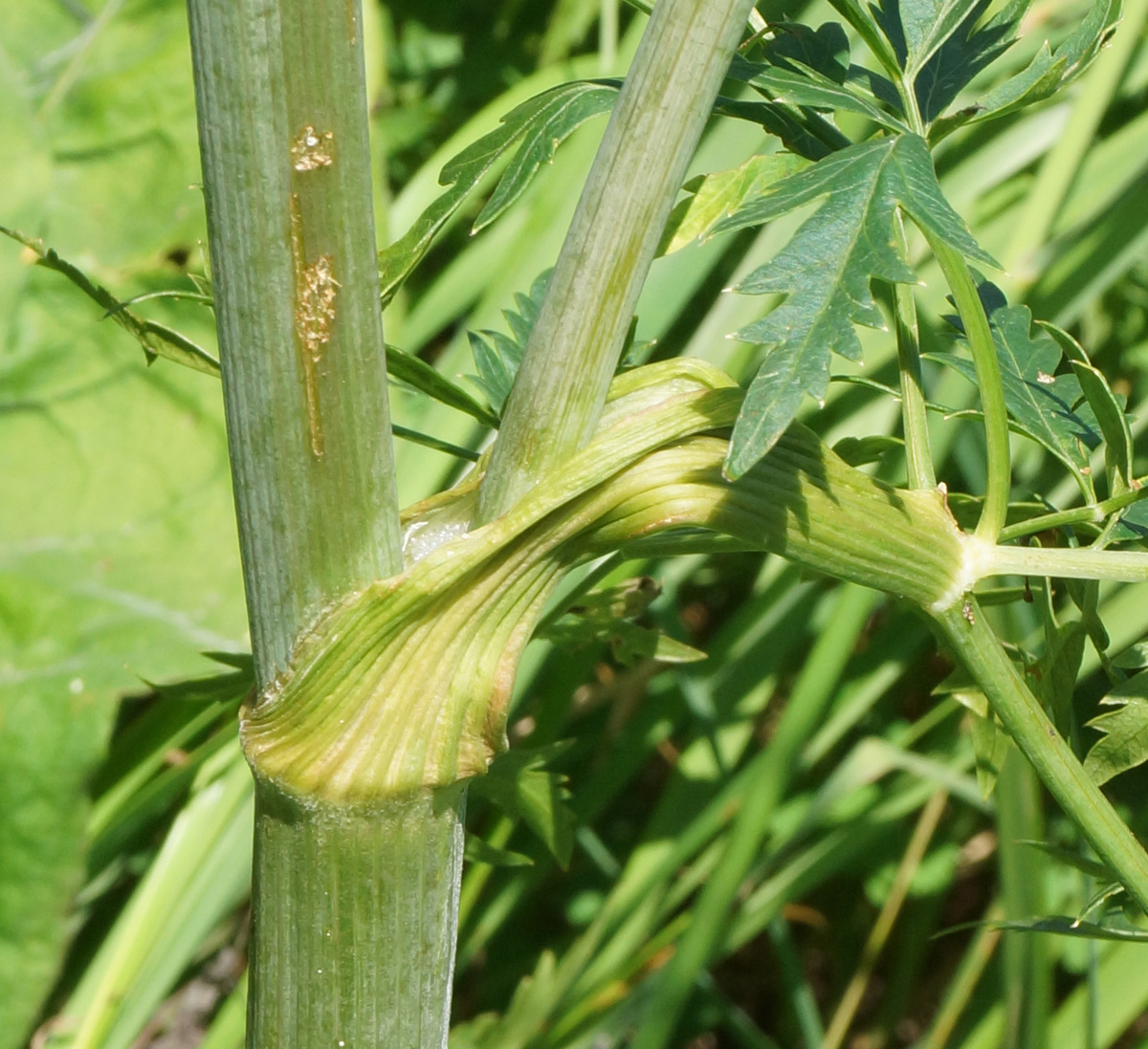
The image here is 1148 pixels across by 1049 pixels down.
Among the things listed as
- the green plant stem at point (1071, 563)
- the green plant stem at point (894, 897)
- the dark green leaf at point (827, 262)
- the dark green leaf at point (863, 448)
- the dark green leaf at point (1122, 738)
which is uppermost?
the dark green leaf at point (827, 262)

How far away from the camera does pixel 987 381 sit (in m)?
0.38

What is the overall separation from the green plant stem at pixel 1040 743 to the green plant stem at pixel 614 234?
0.48ft

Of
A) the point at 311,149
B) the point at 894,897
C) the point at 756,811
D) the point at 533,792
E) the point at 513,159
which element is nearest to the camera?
the point at 311,149

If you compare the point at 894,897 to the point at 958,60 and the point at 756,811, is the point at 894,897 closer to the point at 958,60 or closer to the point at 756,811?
the point at 756,811

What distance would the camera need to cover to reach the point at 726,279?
128 cm

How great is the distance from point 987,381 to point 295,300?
0.72ft

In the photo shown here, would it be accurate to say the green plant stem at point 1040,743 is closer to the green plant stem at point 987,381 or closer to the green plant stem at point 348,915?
the green plant stem at point 987,381

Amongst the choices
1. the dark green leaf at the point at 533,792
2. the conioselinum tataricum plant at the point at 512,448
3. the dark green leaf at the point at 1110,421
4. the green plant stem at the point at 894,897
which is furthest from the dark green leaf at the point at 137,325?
the green plant stem at the point at 894,897

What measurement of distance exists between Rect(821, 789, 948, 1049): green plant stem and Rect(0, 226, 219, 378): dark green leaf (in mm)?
1049

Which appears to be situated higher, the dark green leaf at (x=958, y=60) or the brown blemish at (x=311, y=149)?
the dark green leaf at (x=958, y=60)

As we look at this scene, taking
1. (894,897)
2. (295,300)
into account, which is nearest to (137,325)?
(295,300)

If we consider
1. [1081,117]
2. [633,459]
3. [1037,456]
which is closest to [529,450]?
[633,459]

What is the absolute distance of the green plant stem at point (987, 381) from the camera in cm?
37

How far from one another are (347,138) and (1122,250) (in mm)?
923
